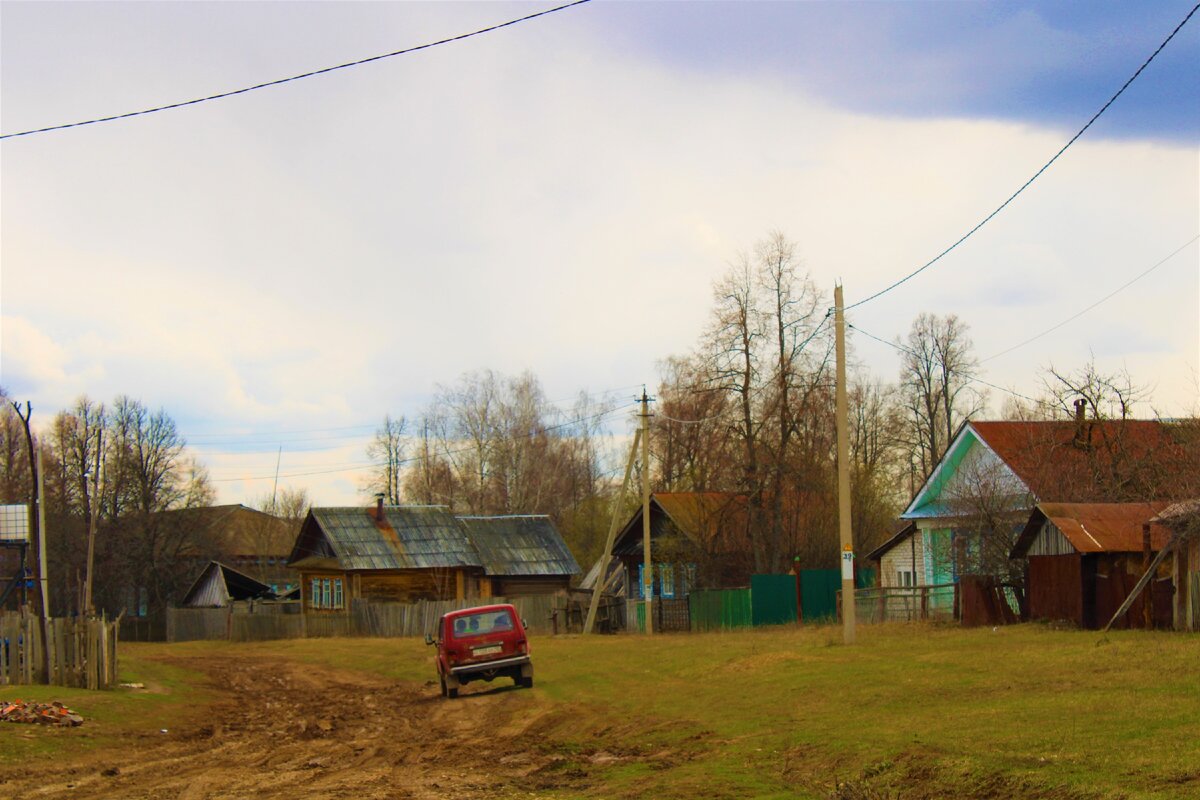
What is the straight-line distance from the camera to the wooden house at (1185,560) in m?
21.8

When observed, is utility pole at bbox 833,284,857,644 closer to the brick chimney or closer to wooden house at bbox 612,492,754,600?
the brick chimney

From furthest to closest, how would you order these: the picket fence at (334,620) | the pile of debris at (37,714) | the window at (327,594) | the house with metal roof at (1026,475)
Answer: the window at (327,594), the picket fence at (334,620), the house with metal roof at (1026,475), the pile of debris at (37,714)

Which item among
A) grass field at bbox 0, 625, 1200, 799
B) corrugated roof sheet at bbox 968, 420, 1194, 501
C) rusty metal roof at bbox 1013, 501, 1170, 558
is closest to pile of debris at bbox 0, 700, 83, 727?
grass field at bbox 0, 625, 1200, 799

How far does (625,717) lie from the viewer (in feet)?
62.2

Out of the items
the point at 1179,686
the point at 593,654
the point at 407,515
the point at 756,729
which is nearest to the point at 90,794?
the point at 756,729

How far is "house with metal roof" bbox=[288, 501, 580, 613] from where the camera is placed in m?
56.0

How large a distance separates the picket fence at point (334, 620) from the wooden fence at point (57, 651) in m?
22.4

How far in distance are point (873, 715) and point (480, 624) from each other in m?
10.5

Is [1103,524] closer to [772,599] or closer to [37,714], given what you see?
[772,599]

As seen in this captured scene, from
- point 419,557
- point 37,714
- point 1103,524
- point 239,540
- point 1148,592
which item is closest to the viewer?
point 37,714

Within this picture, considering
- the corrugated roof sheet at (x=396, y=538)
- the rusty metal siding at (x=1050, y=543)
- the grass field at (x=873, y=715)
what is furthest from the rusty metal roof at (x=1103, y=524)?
the corrugated roof sheet at (x=396, y=538)

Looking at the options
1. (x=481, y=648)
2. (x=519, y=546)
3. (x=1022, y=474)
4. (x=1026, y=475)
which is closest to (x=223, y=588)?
(x=519, y=546)

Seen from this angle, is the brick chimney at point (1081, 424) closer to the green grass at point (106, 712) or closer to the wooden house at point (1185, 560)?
the wooden house at point (1185, 560)

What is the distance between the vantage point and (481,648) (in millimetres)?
24125
